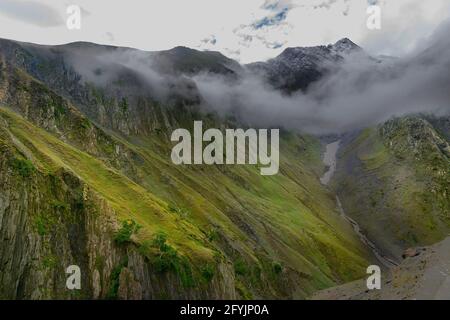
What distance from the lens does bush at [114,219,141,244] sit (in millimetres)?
76188

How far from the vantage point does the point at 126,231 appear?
77.9 meters

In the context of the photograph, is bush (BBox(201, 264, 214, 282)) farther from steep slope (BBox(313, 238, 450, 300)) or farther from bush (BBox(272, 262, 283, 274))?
bush (BBox(272, 262, 283, 274))

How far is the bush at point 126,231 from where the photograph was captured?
7619 cm

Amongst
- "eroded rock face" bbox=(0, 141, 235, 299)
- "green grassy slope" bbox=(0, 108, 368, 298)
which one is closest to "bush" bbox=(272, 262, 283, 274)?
"green grassy slope" bbox=(0, 108, 368, 298)

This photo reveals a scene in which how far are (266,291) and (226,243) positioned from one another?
15.7m

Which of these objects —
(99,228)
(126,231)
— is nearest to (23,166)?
(99,228)

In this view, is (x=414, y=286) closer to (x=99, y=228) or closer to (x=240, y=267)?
(x=240, y=267)

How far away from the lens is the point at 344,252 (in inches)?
7416

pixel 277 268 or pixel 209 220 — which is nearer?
pixel 277 268

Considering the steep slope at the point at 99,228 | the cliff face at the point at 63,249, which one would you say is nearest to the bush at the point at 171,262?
the steep slope at the point at 99,228

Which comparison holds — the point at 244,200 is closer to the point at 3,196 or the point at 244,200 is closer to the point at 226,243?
the point at 226,243

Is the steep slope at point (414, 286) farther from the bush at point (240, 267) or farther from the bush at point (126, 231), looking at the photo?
the bush at point (126, 231)
